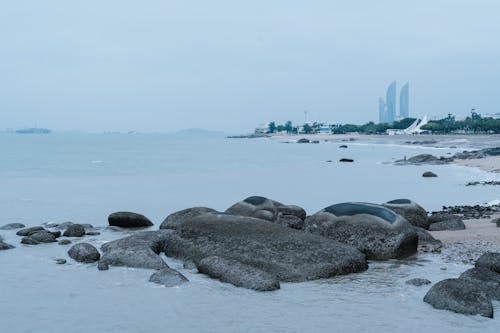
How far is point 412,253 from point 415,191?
68.8 feet

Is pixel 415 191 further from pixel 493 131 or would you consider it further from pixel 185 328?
pixel 493 131

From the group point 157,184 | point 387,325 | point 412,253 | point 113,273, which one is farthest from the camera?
point 157,184

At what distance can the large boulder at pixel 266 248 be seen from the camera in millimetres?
13945

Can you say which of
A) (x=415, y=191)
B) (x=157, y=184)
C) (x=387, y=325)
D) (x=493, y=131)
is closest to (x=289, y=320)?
(x=387, y=325)

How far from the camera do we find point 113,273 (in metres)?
14.7

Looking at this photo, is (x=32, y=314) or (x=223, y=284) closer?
(x=32, y=314)

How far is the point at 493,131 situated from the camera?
6353 inches

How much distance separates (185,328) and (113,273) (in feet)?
14.5

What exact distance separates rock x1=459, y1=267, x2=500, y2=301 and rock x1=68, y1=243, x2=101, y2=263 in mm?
9285

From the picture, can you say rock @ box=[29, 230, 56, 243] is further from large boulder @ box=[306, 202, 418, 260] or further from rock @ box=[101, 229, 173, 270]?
large boulder @ box=[306, 202, 418, 260]

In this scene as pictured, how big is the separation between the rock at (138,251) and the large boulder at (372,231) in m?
4.52

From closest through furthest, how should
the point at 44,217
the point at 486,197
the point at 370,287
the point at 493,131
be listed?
the point at 370,287, the point at 44,217, the point at 486,197, the point at 493,131

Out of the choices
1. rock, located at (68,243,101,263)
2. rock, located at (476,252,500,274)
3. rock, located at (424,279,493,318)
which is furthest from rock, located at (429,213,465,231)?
rock, located at (68,243,101,263)

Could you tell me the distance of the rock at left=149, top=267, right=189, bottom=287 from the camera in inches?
531
